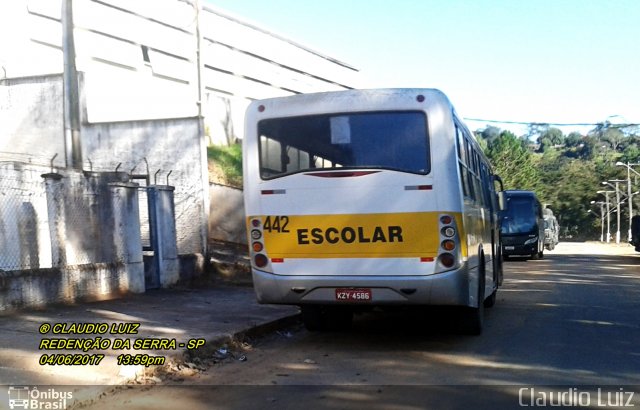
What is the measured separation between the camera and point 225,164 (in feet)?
88.5

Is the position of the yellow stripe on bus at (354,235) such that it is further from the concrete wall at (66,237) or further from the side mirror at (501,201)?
the side mirror at (501,201)

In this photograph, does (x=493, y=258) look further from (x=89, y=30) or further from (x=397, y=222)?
(x=89, y=30)

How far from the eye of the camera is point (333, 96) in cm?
844

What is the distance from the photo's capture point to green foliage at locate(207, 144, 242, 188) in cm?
2562

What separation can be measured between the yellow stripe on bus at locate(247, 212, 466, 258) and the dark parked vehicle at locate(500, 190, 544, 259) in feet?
69.2

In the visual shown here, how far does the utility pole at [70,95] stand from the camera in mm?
13203

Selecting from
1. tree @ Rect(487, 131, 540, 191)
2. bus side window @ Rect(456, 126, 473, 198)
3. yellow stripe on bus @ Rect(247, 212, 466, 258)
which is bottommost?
yellow stripe on bus @ Rect(247, 212, 466, 258)

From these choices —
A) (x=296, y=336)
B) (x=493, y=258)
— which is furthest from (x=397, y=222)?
(x=493, y=258)

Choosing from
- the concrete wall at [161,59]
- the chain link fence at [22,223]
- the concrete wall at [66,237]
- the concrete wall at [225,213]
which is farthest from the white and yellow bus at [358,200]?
the concrete wall at [225,213]

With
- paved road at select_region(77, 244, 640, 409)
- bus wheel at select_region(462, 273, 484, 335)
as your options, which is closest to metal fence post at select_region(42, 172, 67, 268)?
paved road at select_region(77, 244, 640, 409)

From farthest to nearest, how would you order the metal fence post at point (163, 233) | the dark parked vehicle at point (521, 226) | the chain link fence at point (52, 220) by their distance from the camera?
1. the dark parked vehicle at point (521, 226)
2. the metal fence post at point (163, 233)
3. the chain link fence at point (52, 220)

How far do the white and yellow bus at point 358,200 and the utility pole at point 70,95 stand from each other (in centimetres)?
590

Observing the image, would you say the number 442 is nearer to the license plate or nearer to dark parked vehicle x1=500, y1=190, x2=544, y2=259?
the license plate

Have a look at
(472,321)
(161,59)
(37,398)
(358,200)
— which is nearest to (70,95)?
(358,200)
